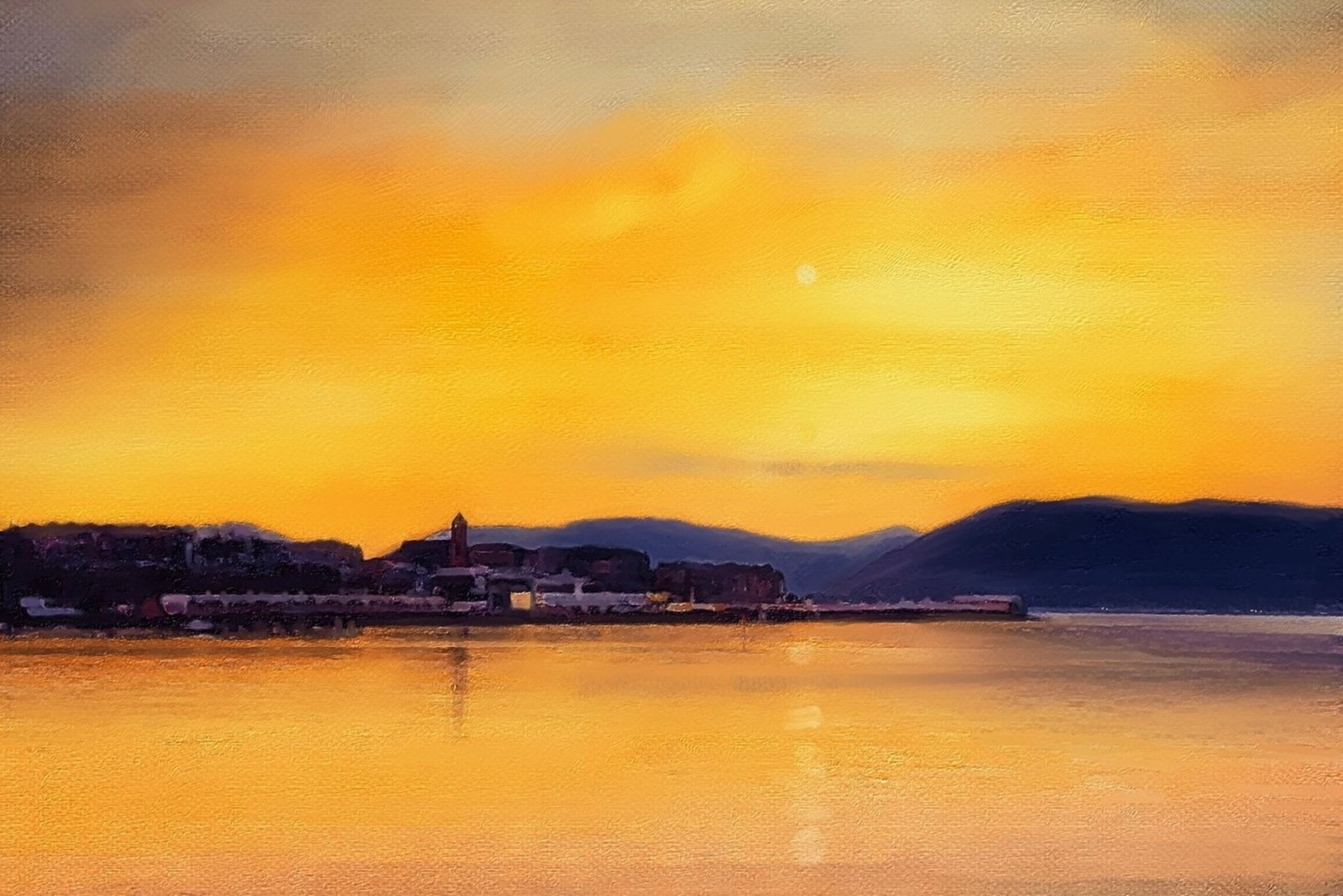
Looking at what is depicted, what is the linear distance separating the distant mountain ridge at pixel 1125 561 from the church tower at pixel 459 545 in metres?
3.59

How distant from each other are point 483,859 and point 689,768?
260 centimetres

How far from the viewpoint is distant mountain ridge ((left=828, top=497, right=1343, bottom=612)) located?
12.2 m

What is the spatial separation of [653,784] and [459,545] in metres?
6.44

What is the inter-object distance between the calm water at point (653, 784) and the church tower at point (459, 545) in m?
1.23

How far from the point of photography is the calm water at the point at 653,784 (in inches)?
233

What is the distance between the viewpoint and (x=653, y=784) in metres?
7.91

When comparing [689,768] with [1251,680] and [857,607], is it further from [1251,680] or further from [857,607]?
[857,607]

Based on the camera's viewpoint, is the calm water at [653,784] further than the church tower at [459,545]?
No

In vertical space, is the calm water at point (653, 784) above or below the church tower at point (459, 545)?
below

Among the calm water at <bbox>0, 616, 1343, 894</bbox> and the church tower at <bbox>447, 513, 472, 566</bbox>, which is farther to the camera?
the church tower at <bbox>447, 513, 472, 566</bbox>

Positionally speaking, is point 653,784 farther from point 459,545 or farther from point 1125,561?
point 1125,561

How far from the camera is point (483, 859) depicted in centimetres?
605

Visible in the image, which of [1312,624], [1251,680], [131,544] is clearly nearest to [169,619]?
[131,544]

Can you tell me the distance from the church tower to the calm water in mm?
1231
